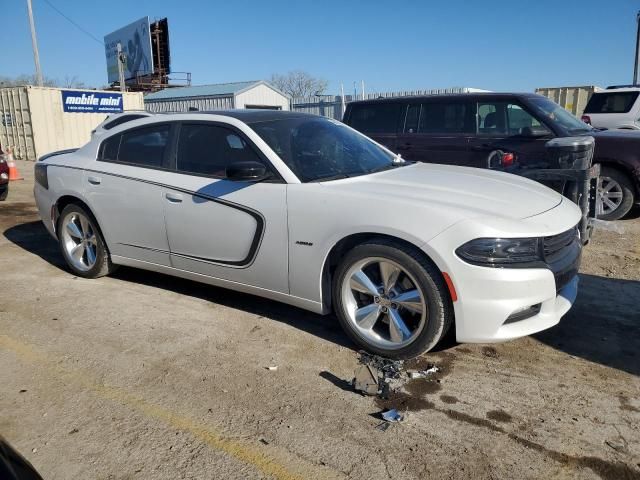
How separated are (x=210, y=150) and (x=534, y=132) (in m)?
4.72

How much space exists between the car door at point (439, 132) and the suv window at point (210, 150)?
436cm

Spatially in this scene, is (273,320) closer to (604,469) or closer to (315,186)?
(315,186)

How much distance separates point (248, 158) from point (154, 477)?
7.65ft

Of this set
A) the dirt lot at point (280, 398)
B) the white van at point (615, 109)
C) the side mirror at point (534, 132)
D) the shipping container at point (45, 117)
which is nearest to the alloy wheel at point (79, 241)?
the dirt lot at point (280, 398)

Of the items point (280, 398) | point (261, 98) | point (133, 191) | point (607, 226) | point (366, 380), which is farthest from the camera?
point (261, 98)

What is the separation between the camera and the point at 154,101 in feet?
109

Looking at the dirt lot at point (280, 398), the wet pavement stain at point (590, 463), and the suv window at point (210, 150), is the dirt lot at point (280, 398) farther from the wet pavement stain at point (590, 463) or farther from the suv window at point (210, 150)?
the suv window at point (210, 150)

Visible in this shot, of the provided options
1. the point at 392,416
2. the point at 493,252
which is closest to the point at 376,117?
the point at 493,252

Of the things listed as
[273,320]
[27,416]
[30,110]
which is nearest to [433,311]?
[273,320]

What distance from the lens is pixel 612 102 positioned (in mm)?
12922

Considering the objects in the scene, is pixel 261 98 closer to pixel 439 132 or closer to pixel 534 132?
pixel 439 132

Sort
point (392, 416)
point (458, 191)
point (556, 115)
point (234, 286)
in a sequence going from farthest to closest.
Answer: point (556, 115) < point (234, 286) < point (458, 191) < point (392, 416)

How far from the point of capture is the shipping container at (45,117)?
17672 millimetres

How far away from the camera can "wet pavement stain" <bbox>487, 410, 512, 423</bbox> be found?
2.81 metres
